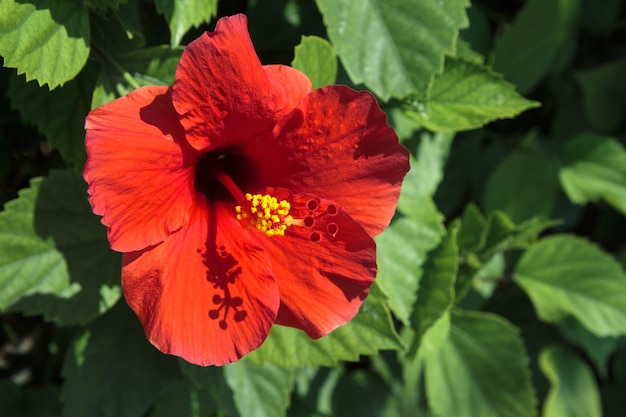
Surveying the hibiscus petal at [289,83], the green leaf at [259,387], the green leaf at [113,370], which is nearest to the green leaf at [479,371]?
the green leaf at [259,387]

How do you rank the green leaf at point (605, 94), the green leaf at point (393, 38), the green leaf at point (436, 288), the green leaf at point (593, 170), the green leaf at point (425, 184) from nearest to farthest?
1. the green leaf at point (393, 38)
2. the green leaf at point (436, 288)
3. the green leaf at point (425, 184)
4. the green leaf at point (593, 170)
5. the green leaf at point (605, 94)

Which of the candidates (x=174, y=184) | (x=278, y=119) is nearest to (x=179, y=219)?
(x=174, y=184)

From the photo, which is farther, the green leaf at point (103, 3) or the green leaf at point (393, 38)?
the green leaf at point (393, 38)

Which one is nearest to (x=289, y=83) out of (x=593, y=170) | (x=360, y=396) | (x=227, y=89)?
(x=227, y=89)

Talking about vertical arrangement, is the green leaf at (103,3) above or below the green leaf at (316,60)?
above

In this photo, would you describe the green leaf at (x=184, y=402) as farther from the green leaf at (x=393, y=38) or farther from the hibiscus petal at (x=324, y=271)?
the green leaf at (x=393, y=38)

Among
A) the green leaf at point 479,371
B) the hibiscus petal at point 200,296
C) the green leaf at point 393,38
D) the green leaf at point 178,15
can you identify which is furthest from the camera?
the green leaf at point 479,371

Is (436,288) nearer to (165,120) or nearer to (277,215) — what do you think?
(277,215)

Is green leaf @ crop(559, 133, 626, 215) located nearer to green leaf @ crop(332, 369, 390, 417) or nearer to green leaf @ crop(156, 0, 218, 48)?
green leaf @ crop(332, 369, 390, 417)

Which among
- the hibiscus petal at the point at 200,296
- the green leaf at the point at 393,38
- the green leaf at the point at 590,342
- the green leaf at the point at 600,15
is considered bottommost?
the green leaf at the point at 590,342
